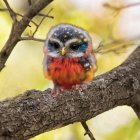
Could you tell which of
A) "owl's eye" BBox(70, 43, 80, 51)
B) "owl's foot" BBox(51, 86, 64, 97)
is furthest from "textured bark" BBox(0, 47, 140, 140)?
"owl's eye" BBox(70, 43, 80, 51)

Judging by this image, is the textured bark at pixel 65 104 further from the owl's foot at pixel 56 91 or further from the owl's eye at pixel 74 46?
the owl's eye at pixel 74 46

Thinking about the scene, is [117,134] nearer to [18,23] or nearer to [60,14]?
[60,14]

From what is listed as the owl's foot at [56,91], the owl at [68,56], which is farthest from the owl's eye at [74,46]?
the owl's foot at [56,91]

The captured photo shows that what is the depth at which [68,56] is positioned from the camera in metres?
0.82

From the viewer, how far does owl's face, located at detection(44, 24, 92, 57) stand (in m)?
0.81

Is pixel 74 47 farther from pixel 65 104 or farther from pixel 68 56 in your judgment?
pixel 65 104

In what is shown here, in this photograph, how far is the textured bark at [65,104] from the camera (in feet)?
2.64

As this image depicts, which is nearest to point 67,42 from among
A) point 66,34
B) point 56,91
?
point 66,34

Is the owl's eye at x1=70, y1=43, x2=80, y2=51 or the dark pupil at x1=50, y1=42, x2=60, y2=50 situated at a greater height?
the dark pupil at x1=50, y1=42, x2=60, y2=50

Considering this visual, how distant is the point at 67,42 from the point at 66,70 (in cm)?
5

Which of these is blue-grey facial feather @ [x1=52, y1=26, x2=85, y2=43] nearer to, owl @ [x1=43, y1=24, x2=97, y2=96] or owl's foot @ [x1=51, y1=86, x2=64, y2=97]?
owl @ [x1=43, y1=24, x2=97, y2=96]

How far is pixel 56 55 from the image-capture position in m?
0.83

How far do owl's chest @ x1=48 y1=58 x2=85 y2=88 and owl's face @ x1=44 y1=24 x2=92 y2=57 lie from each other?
14mm

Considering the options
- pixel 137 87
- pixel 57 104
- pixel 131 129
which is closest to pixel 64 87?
pixel 57 104
